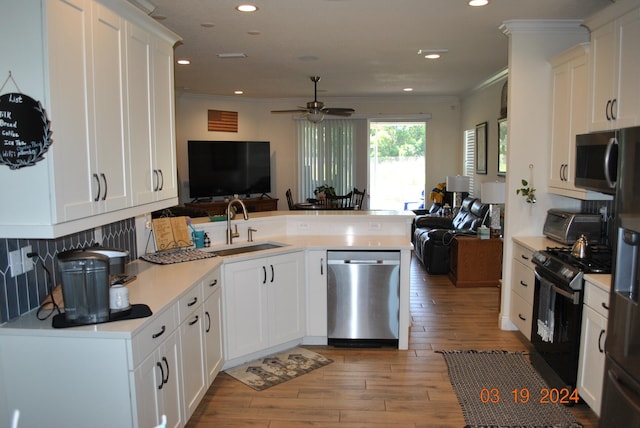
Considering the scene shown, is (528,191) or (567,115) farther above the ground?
Answer: (567,115)

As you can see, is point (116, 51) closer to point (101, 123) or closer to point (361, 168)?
point (101, 123)

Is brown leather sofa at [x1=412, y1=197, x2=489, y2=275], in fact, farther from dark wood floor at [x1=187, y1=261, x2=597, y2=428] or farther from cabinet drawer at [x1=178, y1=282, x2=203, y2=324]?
cabinet drawer at [x1=178, y1=282, x2=203, y2=324]

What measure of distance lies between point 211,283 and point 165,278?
14.6 inches

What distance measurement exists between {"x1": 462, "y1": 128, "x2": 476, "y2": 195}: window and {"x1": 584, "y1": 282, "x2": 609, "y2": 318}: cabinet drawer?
5538 mm

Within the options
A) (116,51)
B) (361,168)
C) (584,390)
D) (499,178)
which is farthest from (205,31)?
(361,168)

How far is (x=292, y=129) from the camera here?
981cm

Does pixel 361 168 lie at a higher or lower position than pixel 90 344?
higher

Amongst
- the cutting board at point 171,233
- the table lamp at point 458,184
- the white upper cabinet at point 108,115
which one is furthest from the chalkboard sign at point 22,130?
the table lamp at point 458,184

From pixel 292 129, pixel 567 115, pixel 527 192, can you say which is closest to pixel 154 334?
pixel 527 192

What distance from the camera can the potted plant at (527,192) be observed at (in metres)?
4.38

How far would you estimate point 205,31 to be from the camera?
4.44 m

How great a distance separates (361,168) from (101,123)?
24.8 ft

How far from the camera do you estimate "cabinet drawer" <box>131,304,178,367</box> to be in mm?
2182
